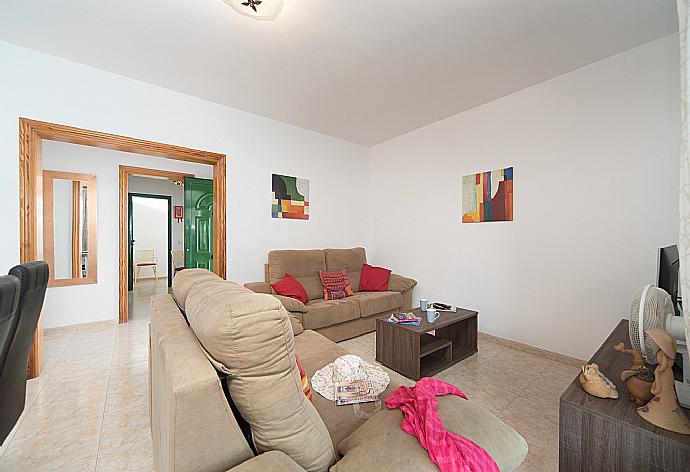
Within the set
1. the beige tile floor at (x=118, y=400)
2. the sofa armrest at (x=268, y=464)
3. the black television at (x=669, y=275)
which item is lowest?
the beige tile floor at (x=118, y=400)

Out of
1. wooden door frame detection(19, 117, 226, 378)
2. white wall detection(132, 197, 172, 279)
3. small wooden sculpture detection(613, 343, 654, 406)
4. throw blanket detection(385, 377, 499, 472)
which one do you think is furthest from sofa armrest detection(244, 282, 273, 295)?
white wall detection(132, 197, 172, 279)

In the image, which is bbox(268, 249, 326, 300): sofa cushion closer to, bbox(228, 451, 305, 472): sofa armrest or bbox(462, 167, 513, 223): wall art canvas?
bbox(462, 167, 513, 223): wall art canvas

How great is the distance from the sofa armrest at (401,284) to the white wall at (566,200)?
0.88ft

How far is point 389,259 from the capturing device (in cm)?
465

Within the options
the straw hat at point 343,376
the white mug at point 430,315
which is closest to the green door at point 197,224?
the white mug at point 430,315

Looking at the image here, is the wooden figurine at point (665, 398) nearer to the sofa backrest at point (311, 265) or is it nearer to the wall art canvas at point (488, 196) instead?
the wall art canvas at point (488, 196)

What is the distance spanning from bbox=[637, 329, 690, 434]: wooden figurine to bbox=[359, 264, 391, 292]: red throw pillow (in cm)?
297

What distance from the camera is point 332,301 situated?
11.3 ft

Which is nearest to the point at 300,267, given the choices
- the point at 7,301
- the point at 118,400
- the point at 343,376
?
the point at 118,400

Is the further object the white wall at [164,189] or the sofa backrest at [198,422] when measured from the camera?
the white wall at [164,189]

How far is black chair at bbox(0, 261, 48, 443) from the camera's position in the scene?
3.76 feet

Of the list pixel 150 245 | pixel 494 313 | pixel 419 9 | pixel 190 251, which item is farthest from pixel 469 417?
pixel 150 245

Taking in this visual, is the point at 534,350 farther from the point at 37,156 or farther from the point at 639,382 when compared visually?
the point at 37,156

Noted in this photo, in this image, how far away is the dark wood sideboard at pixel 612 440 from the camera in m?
1.00
